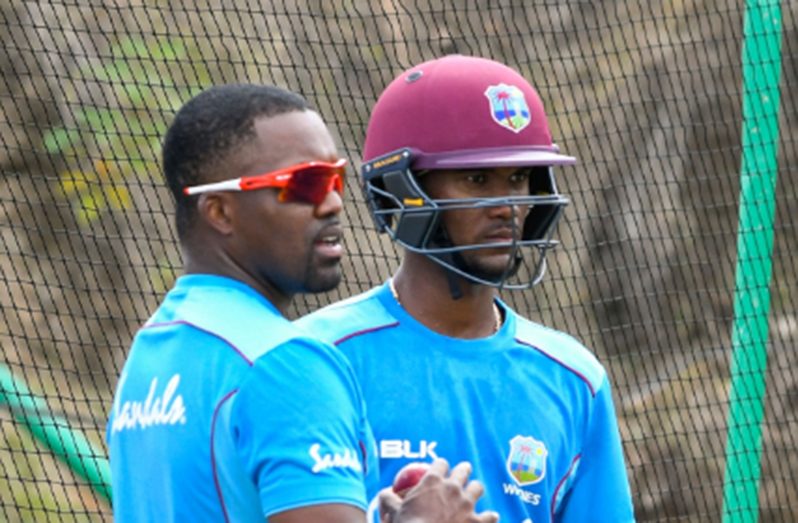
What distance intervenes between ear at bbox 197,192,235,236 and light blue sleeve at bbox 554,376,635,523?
1.16 m

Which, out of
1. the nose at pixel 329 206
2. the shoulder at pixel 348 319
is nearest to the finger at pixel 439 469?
the nose at pixel 329 206

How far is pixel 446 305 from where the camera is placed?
345cm

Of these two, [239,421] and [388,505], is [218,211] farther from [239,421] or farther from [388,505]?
[388,505]

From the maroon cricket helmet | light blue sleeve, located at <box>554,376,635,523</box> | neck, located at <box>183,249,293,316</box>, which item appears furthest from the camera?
the maroon cricket helmet

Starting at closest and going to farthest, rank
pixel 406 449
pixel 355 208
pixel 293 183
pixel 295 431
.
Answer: pixel 295 431 < pixel 293 183 < pixel 406 449 < pixel 355 208

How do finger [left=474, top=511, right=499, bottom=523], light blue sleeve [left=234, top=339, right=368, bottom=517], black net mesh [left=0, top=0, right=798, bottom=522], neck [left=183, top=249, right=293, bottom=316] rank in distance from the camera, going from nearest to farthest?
1. light blue sleeve [left=234, top=339, right=368, bottom=517]
2. finger [left=474, top=511, right=499, bottom=523]
3. neck [left=183, top=249, right=293, bottom=316]
4. black net mesh [left=0, top=0, right=798, bottom=522]

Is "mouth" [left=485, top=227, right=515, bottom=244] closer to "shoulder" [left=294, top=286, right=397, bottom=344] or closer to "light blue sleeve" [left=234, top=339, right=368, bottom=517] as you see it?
"shoulder" [left=294, top=286, right=397, bottom=344]

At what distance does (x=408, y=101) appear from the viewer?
355cm

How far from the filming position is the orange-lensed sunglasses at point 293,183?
257cm

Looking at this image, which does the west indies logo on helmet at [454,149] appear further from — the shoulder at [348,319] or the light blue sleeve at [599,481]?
the light blue sleeve at [599,481]

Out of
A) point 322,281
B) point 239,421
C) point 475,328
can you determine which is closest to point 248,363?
point 239,421

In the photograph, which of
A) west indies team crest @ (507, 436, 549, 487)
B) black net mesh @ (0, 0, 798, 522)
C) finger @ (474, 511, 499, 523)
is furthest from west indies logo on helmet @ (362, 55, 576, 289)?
black net mesh @ (0, 0, 798, 522)

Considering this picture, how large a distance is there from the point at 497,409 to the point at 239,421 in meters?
1.11

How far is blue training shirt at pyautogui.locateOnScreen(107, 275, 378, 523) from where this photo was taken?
2301mm
